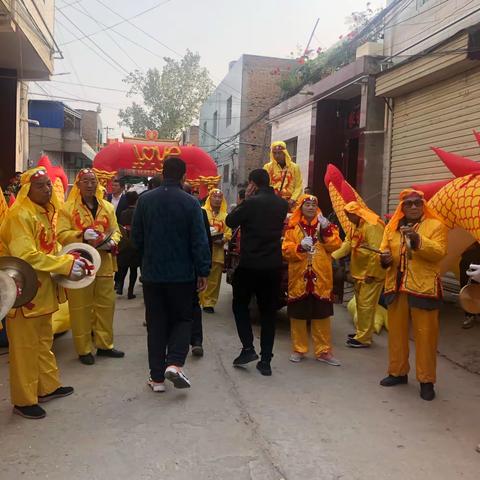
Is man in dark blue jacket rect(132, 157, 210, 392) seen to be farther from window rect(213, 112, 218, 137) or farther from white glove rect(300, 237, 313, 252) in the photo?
window rect(213, 112, 218, 137)

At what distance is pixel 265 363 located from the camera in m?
4.72

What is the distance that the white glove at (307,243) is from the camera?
4.86 metres

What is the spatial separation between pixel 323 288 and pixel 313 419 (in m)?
1.57

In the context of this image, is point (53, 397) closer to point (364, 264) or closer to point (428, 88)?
point (364, 264)

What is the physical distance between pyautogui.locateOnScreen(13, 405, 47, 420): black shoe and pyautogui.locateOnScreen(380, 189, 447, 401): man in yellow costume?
2813 mm

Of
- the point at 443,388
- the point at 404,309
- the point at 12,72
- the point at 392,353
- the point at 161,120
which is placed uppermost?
the point at 161,120

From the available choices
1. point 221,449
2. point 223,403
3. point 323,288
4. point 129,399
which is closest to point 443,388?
point 323,288

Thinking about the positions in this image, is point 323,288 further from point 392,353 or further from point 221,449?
point 221,449

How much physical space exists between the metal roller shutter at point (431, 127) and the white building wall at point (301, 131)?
3.59 metres

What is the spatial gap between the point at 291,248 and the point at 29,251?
246 cm

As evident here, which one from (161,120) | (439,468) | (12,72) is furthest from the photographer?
(161,120)

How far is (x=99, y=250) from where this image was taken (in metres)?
4.89

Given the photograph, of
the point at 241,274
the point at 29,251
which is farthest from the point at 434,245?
the point at 29,251

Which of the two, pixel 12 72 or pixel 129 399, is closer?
pixel 129 399
